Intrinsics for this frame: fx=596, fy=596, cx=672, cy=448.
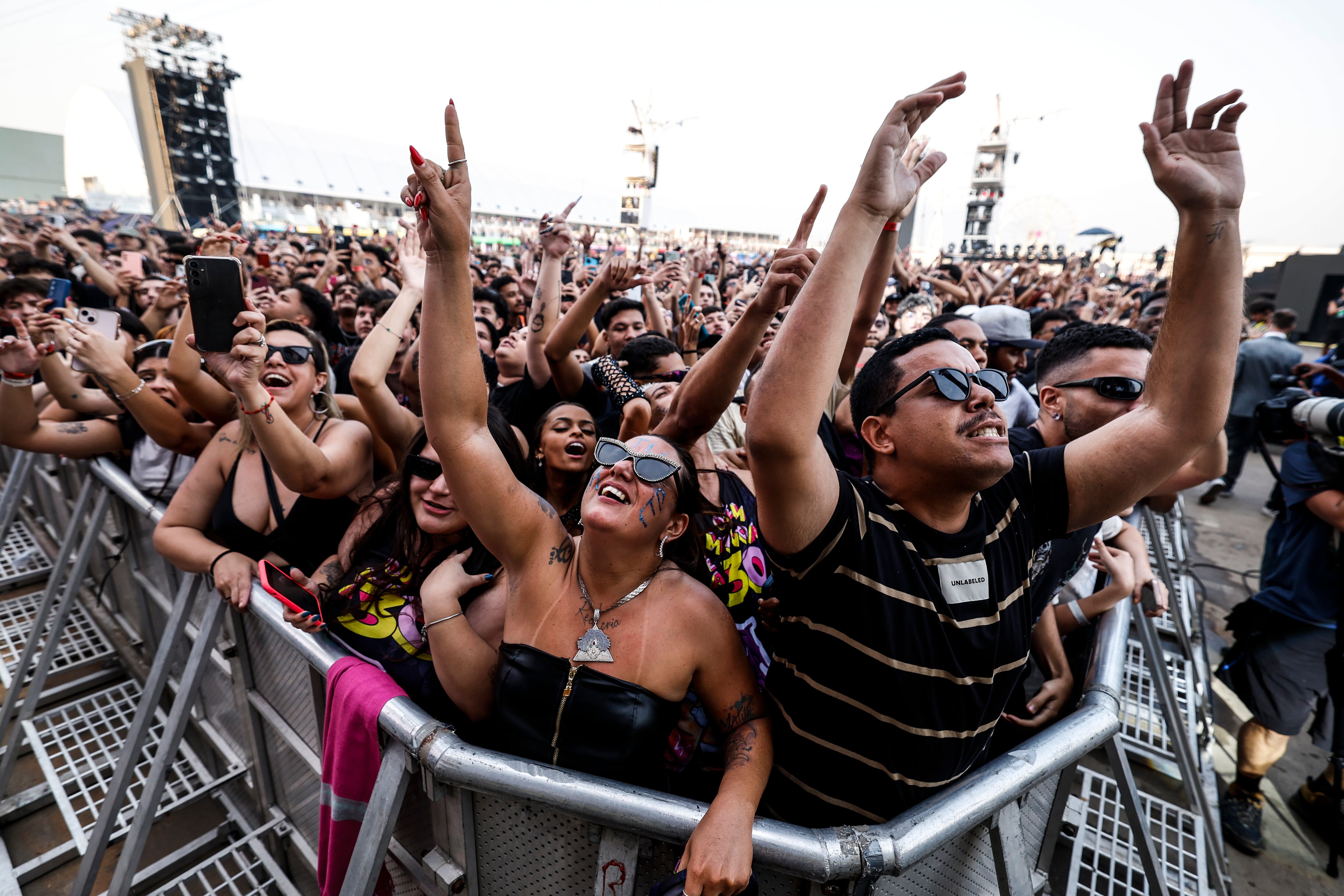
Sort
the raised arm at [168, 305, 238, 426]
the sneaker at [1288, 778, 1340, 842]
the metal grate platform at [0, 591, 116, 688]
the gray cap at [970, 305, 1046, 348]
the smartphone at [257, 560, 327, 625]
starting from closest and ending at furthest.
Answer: the smartphone at [257, 560, 327, 625] < the raised arm at [168, 305, 238, 426] < the sneaker at [1288, 778, 1340, 842] < the metal grate platform at [0, 591, 116, 688] < the gray cap at [970, 305, 1046, 348]

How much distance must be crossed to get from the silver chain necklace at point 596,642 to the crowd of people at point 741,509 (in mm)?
11

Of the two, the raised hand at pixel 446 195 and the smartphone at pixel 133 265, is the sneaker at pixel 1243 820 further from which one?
the smartphone at pixel 133 265

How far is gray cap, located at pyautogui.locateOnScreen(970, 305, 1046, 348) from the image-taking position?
448 centimetres

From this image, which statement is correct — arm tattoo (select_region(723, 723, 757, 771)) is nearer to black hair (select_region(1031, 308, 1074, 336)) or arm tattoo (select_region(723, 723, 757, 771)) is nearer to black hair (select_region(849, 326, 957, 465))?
black hair (select_region(849, 326, 957, 465))

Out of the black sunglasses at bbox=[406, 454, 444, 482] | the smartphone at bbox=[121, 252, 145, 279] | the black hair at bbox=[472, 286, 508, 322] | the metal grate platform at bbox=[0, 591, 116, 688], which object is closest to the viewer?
the black sunglasses at bbox=[406, 454, 444, 482]

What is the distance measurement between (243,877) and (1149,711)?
4.67 metres

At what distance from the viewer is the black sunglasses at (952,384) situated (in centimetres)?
146

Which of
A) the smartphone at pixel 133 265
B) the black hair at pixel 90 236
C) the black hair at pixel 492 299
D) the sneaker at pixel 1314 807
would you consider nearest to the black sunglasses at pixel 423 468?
the black hair at pixel 492 299

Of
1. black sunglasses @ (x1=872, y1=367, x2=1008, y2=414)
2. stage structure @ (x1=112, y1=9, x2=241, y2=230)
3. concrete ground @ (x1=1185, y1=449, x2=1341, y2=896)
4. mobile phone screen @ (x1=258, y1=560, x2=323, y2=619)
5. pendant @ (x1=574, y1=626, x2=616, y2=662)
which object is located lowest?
concrete ground @ (x1=1185, y1=449, x2=1341, y2=896)

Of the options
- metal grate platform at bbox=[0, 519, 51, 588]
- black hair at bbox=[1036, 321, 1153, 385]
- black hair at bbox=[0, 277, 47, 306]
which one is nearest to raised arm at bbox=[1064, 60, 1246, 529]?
black hair at bbox=[1036, 321, 1153, 385]

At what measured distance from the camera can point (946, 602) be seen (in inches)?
54.5

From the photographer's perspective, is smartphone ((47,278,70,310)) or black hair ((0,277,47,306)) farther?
black hair ((0,277,47,306))

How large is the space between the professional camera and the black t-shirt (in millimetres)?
1043

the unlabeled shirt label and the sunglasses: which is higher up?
the sunglasses
